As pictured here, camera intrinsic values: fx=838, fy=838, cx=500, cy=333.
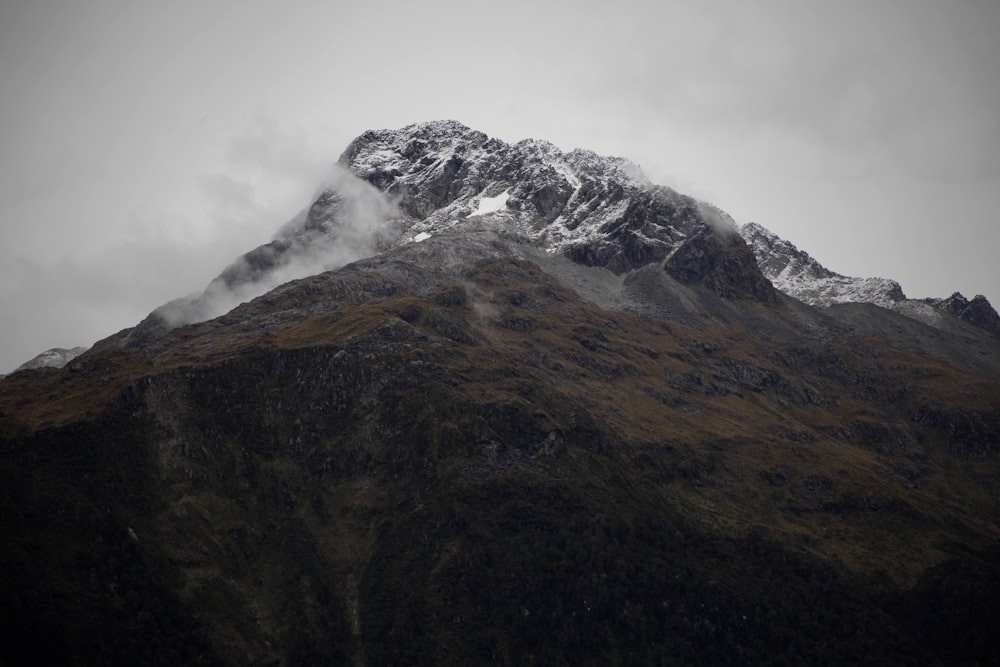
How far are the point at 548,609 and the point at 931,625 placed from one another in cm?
9029

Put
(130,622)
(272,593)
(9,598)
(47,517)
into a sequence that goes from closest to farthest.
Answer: (9,598) → (130,622) → (47,517) → (272,593)

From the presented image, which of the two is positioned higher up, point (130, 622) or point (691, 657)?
point (130, 622)

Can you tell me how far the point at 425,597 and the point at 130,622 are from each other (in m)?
63.3

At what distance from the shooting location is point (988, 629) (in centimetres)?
18838

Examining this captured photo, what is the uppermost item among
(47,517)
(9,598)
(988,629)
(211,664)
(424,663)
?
(47,517)

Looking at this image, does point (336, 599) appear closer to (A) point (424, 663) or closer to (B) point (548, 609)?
(A) point (424, 663)

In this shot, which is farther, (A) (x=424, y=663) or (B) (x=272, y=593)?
(B) (x=272, y=593)

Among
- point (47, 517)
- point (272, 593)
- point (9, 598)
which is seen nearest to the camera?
point (9, 598)

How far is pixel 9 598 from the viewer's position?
504ft

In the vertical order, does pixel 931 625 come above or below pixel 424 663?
below

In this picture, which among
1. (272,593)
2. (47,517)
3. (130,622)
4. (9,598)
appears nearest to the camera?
(9,598)

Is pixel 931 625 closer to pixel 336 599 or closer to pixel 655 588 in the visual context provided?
pixel 655 588

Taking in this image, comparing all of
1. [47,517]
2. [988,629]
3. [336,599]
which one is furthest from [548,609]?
[47,517]

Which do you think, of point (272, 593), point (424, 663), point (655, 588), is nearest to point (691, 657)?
point (655, 588)
